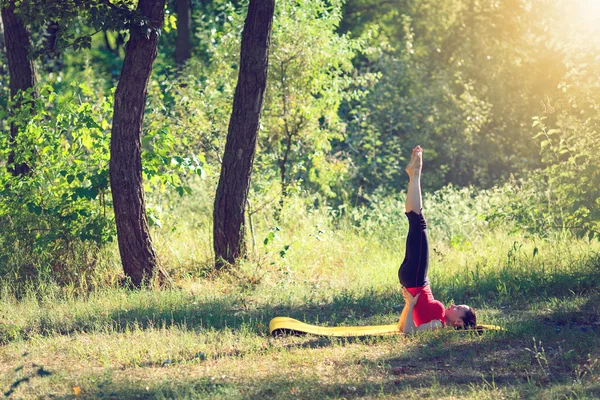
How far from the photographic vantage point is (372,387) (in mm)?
5672

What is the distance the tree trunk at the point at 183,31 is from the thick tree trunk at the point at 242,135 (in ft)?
40.6

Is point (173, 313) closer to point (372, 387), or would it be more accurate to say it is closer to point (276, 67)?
point (372, 387)

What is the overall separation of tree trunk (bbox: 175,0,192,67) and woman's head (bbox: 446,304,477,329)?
635 inches

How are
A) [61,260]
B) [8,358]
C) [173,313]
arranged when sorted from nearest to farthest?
[8,358] < [173,313] < [61,260]

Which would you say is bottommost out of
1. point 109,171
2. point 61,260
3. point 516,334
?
point 516,334

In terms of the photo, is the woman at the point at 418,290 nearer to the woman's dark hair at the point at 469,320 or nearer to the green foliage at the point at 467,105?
the woman's dark hair at the point at 469,320

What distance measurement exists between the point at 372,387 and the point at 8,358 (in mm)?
3316

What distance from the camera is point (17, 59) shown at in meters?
10.6

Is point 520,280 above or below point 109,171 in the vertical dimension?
below

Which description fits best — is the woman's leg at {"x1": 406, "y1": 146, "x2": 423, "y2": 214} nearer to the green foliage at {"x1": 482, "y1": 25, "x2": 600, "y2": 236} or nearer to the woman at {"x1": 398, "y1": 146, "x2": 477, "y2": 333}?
the woman at {"x1": 398, "y1": 146, "x2": 477, "y2": 333}

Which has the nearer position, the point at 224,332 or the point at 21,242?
the point at 224,332

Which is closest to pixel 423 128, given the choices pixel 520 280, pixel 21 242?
pixel 520 280

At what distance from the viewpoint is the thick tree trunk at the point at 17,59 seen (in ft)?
34.6

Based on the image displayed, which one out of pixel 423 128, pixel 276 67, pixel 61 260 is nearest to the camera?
pixel 61 260
